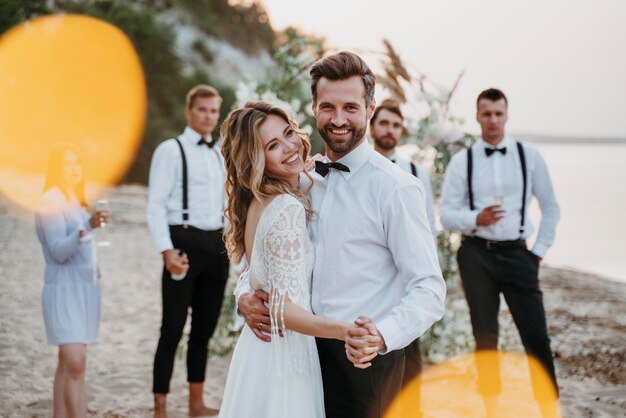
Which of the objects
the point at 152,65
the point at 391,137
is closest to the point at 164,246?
the point at 391,137

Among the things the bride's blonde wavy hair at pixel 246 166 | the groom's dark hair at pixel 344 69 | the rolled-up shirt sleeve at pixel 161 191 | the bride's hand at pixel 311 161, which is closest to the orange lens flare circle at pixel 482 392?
the rolled-up shirt sleeve at pixel 161 191

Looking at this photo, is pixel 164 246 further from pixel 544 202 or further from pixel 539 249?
pixel 544 202

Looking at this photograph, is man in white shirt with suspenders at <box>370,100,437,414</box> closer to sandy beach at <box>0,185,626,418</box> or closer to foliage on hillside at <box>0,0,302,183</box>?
sandy beach at <box>0,185,626,418</box>

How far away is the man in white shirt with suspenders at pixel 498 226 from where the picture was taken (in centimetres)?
Result: 473

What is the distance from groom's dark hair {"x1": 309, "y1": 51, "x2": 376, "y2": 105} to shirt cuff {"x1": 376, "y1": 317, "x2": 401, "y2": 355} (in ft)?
2.93

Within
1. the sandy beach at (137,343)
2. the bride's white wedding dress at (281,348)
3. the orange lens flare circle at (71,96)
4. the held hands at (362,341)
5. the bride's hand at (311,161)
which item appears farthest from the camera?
the orange lens flare circle at (71,96)

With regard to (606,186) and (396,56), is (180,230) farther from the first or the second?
(606,186)

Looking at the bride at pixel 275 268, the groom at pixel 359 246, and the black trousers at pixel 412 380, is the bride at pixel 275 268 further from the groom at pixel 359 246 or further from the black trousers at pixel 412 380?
the black trousers at pixel 412 380

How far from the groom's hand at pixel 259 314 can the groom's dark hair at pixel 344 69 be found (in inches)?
35.6

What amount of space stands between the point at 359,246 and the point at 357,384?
54 centimetres

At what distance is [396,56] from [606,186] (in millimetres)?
25242

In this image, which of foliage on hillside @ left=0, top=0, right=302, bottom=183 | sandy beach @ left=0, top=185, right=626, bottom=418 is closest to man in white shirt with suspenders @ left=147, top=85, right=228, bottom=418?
sandy beach @ left=0, top=185, right=626, bottom=418

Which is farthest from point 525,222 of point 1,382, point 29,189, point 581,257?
point 29,189

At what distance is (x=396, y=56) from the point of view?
20.1ft
